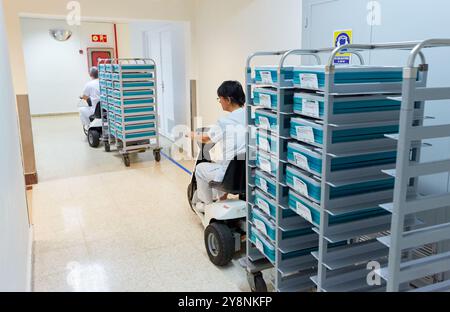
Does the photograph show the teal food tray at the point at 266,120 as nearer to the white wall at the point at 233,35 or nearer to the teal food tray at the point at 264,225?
the teal food tray at the point at 264,225

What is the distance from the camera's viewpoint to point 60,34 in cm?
1126

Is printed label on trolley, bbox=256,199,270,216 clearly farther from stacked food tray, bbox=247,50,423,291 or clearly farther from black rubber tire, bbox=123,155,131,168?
black rubber tire, bbox=123,155,131,168

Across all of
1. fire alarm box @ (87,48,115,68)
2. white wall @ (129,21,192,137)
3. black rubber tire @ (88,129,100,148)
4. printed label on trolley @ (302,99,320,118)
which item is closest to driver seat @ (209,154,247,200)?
printed label on trolley @ (302,99,320,118)

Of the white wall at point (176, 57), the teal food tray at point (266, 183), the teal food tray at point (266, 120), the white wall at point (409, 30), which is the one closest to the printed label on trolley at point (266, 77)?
the teal food tray at point (266, 120)

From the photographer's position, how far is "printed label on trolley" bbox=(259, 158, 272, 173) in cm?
234

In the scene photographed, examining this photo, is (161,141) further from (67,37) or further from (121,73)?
(67,37)

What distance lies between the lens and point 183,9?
5.82 meters

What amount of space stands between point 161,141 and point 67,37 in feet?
19.2

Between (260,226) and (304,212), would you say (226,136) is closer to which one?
(260,226)

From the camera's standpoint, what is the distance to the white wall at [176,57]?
6178mm

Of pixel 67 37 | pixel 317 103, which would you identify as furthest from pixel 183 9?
pixel 67 37

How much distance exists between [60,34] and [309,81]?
11.2m

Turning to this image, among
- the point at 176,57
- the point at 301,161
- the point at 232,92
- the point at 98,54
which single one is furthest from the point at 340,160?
the point at 98,54

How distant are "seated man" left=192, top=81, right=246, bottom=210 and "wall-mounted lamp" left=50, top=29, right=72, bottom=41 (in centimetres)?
974
